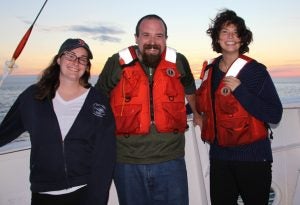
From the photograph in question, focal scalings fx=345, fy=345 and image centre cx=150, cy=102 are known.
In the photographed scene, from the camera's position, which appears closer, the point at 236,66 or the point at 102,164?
the point at 102,164

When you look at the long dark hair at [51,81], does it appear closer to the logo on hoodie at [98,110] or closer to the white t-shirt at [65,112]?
the white t-shirt at [65,112]

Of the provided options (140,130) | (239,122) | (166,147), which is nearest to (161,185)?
(166,147)

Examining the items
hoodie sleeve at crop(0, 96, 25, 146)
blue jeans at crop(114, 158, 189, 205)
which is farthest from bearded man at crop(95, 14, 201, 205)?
hoodie sleeve at crop(0, 96, 25, 146)

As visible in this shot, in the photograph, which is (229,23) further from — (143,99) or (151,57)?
(143,99)

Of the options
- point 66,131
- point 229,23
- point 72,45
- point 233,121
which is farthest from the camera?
point 229,23

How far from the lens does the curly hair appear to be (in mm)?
2617

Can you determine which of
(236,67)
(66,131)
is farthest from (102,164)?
(236,67)

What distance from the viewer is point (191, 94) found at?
3.03 metres

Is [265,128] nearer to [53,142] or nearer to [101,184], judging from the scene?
[101,184]

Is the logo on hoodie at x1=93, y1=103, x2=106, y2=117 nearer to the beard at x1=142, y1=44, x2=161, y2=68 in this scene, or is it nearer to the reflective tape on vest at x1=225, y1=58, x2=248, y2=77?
the beard at x1=142, y1=44, x2=161, y2=68

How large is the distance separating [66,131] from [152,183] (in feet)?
2.81

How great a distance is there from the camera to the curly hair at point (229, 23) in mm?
2617

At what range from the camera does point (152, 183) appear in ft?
8.57

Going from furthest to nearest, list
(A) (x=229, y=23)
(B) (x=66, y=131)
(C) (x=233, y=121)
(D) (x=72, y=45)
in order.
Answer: (A) (x=229, y=23), (C) (x=233, y=121), (D) (x=72, y=45), (B) (x=66, y=131)
